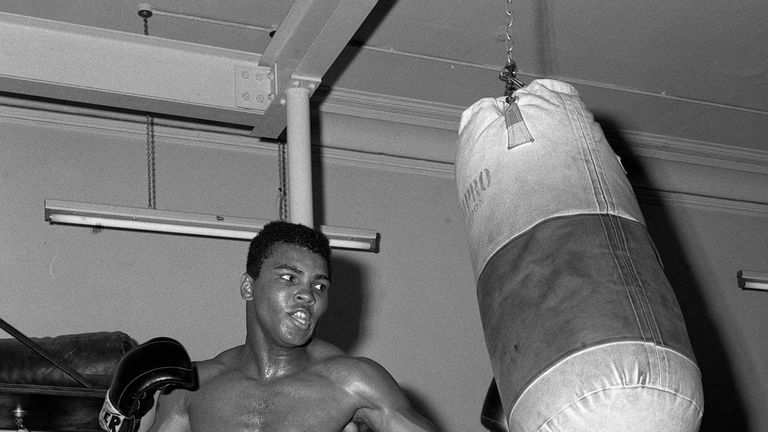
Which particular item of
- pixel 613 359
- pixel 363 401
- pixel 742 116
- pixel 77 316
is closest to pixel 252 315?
pixel 363 401

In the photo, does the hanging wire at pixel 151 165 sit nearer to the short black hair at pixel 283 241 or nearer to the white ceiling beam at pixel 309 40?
the white ceiling beam at pixel 309 40

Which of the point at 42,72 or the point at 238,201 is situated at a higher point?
the point at 42,72

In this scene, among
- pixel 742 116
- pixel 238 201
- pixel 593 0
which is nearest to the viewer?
pixel 593 0

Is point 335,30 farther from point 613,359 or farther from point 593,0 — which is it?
point 613,359

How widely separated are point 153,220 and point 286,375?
207 cm

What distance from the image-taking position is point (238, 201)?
6.62 m

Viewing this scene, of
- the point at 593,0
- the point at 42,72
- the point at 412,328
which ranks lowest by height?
the point at 412,328

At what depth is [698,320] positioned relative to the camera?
761 cm

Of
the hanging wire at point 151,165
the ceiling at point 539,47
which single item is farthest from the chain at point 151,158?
the ceiling at point 539,47

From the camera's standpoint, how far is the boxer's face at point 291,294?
11.0 feet

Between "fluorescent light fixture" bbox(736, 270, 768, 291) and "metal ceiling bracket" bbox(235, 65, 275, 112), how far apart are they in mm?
3586

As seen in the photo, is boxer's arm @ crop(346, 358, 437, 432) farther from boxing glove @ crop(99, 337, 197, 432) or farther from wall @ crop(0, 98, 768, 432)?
wall @ crop(0, 98, 768, 432)

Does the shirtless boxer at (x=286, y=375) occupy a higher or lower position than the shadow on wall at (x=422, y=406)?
higher

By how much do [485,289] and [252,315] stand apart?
1194 millimetres
